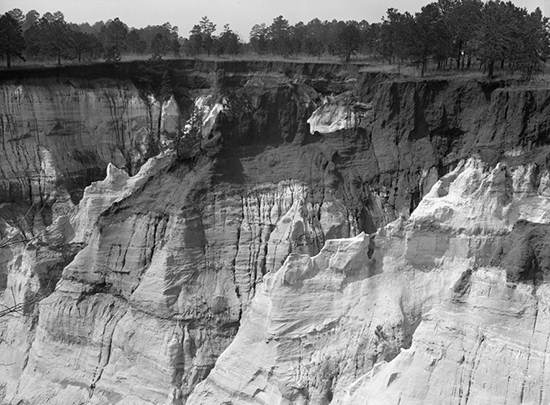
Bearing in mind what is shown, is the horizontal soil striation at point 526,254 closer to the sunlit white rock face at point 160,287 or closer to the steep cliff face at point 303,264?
the steep cliff face at point 303,264

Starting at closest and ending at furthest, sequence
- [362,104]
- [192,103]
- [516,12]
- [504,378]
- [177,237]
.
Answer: [504,378], [177,237], [362,104], [516,12], [192,103]

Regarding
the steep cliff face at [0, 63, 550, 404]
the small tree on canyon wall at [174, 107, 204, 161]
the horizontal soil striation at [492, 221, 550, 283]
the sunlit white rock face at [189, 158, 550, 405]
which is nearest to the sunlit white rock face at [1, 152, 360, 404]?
the steep cliff face at [0, 63, 550, 404]

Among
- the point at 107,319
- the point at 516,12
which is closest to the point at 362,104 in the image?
the point at 516,12

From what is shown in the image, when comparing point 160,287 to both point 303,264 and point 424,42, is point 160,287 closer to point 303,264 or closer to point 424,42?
point 303,264

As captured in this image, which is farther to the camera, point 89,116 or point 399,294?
point 89,116

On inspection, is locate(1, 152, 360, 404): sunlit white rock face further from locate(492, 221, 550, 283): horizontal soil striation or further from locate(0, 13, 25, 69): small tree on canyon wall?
locate(0, 13, 25, 69): small tree on canyon wall

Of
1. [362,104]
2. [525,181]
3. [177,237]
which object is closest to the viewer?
[525,181]

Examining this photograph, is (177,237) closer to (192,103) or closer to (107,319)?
(107,319)
